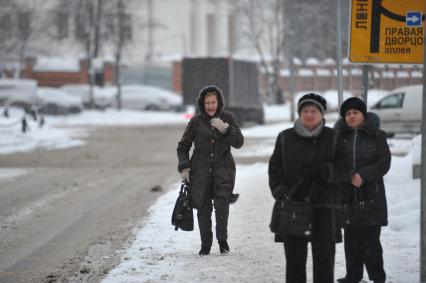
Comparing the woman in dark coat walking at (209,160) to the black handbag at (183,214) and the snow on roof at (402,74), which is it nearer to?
the black handbag at (183,214)

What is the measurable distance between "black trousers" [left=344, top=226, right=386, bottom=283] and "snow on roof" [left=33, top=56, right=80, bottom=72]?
58274 mm

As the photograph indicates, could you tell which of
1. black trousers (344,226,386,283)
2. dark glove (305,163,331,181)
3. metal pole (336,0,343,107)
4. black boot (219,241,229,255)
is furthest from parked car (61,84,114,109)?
dark glove (305,163,331,181)

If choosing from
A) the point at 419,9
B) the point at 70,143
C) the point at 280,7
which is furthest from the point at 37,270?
the point at 280,7

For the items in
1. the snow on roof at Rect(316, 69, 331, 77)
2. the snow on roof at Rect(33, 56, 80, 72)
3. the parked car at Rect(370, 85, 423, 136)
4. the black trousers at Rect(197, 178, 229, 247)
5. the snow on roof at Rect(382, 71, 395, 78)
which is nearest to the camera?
the black trousers at Rect(197, 178, 229, 247)

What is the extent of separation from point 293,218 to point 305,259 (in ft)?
1.13

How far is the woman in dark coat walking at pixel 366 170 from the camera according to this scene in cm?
670

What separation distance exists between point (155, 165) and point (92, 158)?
2.84 metres

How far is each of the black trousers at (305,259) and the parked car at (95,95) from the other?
1923 inches

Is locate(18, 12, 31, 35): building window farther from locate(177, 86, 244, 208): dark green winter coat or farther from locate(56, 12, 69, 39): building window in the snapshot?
locate(177, 86, 244, 208): dark green winter coat

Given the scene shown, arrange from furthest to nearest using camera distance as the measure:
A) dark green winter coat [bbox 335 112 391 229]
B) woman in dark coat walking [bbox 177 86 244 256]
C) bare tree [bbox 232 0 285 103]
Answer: bare tree [bbox 232 0 285 103]
woman in dark coat walking [bbox 177 86 244 256]
dark green winter coat [bbox 335 112 391 229]

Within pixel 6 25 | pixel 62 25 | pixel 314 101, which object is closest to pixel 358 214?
pixel 314 101

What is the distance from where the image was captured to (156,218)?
1141cm

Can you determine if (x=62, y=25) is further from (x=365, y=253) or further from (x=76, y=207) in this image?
(x=365, y=253)

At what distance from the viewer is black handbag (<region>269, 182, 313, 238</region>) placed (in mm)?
5766
